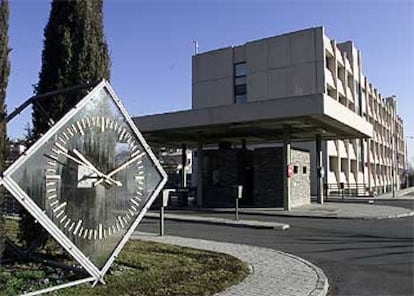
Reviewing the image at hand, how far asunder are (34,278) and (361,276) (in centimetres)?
557

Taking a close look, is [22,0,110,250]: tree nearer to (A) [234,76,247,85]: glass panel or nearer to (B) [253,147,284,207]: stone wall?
(B) [253,147,284,207]: stone wall

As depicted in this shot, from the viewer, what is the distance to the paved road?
8356 millimetres

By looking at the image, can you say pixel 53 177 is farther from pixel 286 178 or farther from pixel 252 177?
pixel 252 177

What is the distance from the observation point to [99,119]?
8.26m

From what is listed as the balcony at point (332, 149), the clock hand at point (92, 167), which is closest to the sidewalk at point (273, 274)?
the clock hand at point (92, 167)

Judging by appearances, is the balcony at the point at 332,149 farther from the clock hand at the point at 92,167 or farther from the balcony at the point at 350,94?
the clock hand at the point at 92,167

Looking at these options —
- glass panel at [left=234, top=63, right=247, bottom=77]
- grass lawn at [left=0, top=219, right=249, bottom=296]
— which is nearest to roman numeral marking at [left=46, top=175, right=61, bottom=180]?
grass lawn at [left=0, top=219, right=249, bottom=296]

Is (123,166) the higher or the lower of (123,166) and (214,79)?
the lower

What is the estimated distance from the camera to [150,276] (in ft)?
26.7

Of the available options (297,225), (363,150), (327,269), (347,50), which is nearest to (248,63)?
(347,50)

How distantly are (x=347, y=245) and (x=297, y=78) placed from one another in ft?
109

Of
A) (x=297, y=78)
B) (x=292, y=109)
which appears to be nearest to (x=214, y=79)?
(x=297, y=78)

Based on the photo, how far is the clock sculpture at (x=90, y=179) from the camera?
7102 millimetres

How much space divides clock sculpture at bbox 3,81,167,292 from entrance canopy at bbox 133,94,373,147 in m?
13.9
